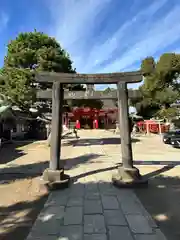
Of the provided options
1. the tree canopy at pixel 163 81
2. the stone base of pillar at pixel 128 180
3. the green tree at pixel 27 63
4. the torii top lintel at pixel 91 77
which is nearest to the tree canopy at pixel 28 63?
the green tree at pixel 27 63

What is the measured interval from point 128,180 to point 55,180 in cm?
184

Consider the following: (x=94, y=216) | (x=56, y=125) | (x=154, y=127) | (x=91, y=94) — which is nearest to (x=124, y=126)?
(x=91, y=94)

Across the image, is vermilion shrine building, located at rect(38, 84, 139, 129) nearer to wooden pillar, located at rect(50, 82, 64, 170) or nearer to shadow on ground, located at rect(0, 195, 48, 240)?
wooden pillar, located at rect(50, 82, 64, 170)

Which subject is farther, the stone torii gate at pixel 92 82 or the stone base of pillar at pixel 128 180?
the stone torii gate at pixel 92 82

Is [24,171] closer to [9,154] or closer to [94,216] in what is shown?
[9,154]

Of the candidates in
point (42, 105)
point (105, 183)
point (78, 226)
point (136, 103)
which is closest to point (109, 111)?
point (136, 103)

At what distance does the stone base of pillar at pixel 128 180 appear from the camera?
17.7ft

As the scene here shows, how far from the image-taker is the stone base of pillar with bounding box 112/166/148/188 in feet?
17.7

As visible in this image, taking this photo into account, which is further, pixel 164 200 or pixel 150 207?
pixel 164 200

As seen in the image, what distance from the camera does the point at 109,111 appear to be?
118 feet

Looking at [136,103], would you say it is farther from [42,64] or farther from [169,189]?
[169,189]

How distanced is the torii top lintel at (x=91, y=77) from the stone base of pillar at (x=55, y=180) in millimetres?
2409

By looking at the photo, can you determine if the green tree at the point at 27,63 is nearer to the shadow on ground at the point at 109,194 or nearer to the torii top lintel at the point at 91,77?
the torii top lintel at the point at 91,77

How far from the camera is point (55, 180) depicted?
5562mm
